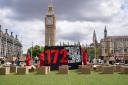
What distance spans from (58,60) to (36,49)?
109945 mm

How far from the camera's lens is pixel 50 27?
488 feet

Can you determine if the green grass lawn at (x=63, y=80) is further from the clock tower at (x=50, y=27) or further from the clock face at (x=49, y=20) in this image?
the clock face at (x=49, y=20)

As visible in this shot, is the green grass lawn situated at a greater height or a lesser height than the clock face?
lesser

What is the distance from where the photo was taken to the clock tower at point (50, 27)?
5465 inches

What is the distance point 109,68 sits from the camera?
29516 millimetres

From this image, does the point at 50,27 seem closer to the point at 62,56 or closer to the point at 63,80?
the point at 62,56

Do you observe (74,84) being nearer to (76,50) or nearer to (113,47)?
(76,50)

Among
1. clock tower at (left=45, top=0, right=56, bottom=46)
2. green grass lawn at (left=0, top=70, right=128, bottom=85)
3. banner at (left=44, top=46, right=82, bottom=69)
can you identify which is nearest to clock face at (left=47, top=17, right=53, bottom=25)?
clock tower at (left=45, top=0, right=56, bottom=46)

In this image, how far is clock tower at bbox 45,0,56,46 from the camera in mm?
138800

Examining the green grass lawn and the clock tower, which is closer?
the green grass lawn

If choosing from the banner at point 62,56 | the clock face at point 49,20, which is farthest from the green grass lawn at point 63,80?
the clock face at point 49,20

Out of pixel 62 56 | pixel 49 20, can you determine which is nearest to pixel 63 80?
pixel 62 56

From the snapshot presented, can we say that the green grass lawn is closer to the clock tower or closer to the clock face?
the clock tower

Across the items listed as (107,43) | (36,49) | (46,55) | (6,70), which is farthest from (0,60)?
(107,43)
